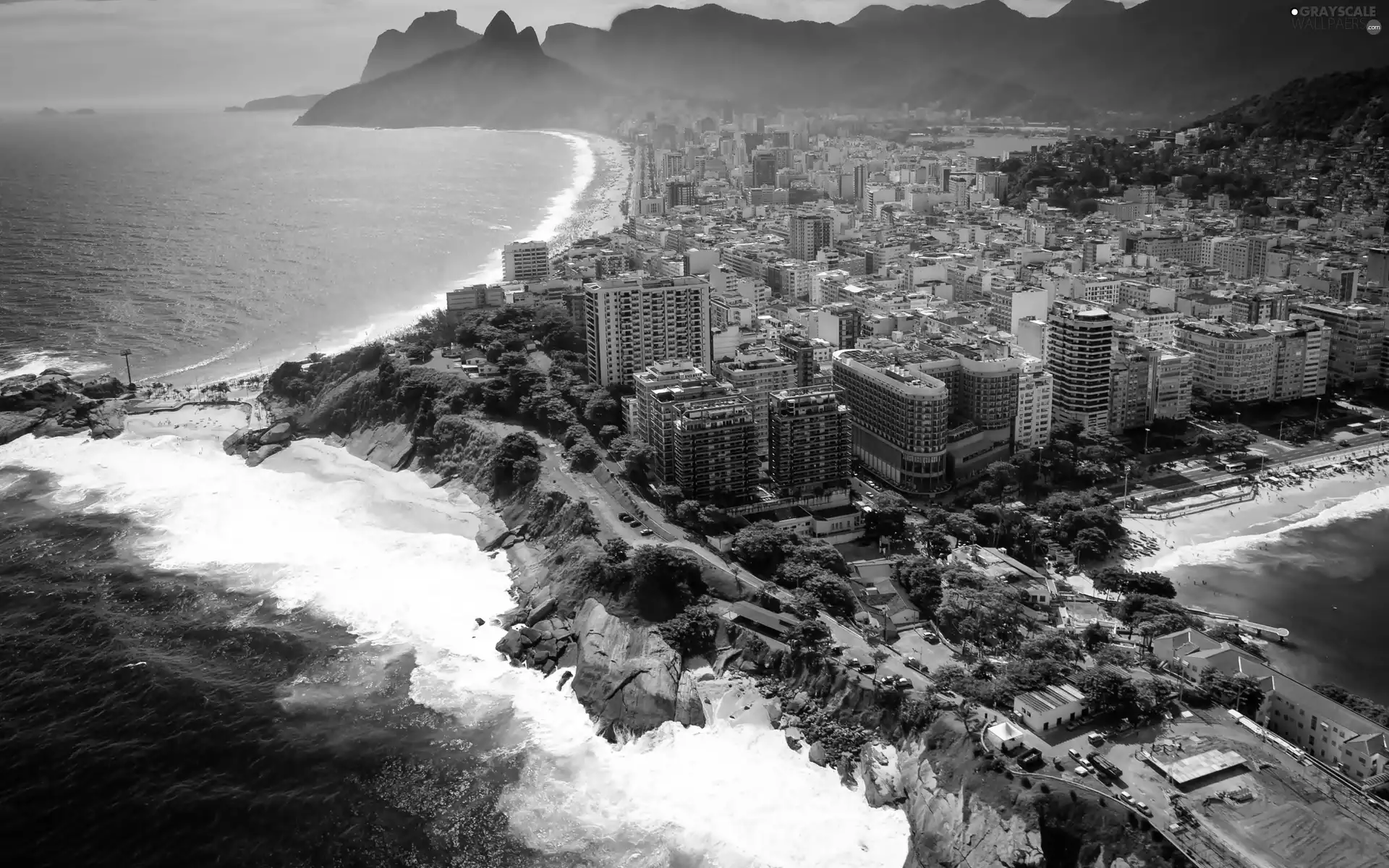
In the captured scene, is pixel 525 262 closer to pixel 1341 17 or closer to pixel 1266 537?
pixel 1266 537

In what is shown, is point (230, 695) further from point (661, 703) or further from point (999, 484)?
point (999, 484)

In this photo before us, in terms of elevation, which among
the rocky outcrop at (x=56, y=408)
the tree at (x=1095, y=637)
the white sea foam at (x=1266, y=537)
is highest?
the rocky outcrop at (x=56, y=408)

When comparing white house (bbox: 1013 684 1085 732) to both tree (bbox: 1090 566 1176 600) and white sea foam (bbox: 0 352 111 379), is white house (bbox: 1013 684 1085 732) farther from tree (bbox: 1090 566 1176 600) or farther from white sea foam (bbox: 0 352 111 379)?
white sea foam (bbox: 0 352 111 379)

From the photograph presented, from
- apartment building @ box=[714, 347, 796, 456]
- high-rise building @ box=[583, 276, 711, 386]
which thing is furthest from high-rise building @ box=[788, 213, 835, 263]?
apartment building @ box=[714, 347, 796, 456]

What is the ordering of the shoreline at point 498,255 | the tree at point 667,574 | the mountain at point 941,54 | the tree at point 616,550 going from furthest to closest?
1. the mountain at point 941,54
2. the shoreline at point 498,255
3. the tree at point 616,550
4. the tree at point 667,574

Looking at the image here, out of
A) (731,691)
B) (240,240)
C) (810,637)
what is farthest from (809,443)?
(240,240)

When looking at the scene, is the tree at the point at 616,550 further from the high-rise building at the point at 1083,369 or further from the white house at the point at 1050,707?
the high-rise building at the point at 1083,369

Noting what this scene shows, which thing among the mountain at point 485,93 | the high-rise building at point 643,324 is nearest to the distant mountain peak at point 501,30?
the mountain at point 485,93
